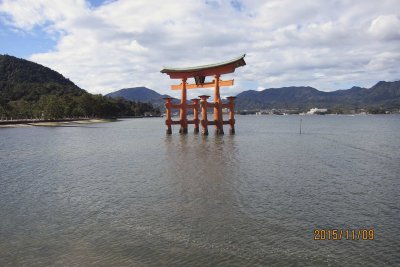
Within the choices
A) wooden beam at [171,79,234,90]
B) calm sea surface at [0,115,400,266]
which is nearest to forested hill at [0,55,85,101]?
wooden beam at [171,79,234,90]

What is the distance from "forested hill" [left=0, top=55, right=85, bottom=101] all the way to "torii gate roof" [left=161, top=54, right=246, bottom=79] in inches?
3668

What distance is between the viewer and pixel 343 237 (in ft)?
30.2

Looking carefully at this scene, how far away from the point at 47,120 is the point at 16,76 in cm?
8650

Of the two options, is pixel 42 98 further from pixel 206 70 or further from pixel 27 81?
pixel 206 70

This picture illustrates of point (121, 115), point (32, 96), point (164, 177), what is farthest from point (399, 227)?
point (121, 115)

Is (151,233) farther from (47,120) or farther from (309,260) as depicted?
(47,120)

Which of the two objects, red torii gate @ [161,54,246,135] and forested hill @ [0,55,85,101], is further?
forested hill @ [0,55,85,101]

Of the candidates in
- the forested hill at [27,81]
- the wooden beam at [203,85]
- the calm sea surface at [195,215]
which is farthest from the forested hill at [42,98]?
the calm sea surface at [195,215]

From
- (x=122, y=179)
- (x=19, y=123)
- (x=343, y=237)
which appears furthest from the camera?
(x=19, y=123)

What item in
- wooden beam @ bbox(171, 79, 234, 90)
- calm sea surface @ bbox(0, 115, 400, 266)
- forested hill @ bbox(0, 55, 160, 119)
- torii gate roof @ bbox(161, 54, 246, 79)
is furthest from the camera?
forested hill @ bbox(0, 55, 160, 119)

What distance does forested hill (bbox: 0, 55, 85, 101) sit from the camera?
131000mm

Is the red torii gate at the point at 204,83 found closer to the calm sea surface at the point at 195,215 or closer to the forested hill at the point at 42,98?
the calm sea surface at the point at 195,215

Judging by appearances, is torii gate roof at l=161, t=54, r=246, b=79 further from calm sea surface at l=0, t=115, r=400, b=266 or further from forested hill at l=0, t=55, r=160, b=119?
forested hill at l=0, t=55, r=160, b=119

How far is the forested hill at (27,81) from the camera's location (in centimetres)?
13100
